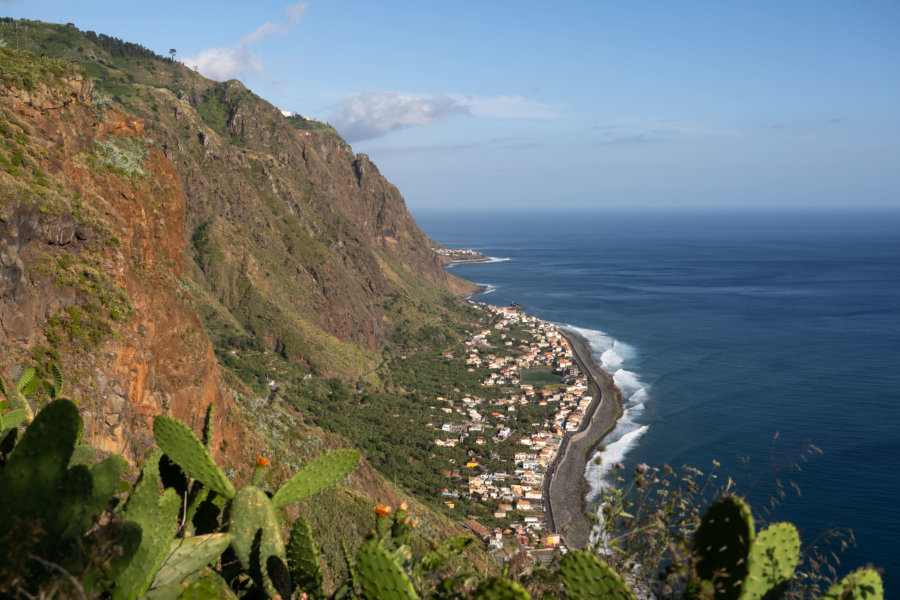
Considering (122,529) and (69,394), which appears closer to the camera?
(122,529)

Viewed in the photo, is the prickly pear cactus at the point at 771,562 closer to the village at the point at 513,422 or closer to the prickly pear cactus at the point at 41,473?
the prickly pear cactus at the point at 41,473

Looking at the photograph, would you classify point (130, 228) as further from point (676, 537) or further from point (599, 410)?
point (599, 410)

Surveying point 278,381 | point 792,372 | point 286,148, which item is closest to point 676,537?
point 278,381

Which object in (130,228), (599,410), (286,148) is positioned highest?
(286,148)

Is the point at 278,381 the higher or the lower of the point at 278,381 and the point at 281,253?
the lower

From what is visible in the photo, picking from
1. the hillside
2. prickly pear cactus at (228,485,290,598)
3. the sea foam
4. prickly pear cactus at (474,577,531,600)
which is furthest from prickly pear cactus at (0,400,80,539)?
the sea foam
